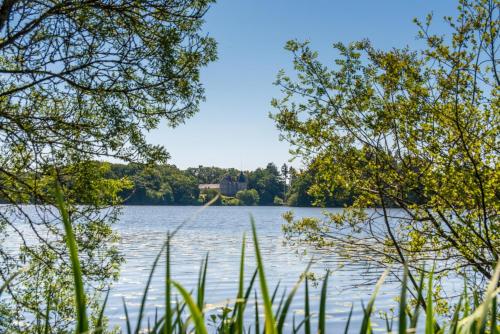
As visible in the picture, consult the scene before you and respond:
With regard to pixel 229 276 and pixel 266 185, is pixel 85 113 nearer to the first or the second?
pixel 229 276

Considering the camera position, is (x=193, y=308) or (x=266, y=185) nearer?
(x=193, y=308)

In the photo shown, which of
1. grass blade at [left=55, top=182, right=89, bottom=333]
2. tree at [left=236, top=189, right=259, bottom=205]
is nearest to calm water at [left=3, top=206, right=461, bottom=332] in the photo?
grass blade at [left=55, top=182, right=89, bottom=333]

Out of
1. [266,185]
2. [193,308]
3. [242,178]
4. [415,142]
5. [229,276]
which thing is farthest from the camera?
[242,178]

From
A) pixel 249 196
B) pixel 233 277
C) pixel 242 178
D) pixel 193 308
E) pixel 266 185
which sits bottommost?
pixel 233 277

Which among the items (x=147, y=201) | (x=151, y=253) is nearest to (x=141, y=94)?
(x=151, y=253)

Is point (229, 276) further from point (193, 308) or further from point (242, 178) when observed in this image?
point (242, 178)

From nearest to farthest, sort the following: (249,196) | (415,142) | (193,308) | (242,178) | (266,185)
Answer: (193,308) → (415,142) → (249,196) → (266,185) → (242,178)

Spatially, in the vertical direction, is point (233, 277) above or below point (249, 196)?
below

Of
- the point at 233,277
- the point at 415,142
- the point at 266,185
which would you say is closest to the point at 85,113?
→ the point at 415,142

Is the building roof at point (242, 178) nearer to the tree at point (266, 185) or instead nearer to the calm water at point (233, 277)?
the tree at point (266, 185)

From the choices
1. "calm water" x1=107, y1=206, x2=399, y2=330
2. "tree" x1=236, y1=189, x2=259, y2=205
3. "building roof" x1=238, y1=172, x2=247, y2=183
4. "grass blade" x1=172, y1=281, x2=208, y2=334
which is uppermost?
"building roof" x1=238, y1=172, x2=247, y2=183

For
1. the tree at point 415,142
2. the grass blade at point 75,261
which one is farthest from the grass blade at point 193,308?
Answer: the tree at point 415,142

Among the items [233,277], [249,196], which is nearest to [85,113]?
[233,277]

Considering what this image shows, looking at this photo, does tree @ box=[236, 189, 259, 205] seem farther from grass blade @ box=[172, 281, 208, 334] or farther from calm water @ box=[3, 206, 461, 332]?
grass blade @ box=[172, 281, 208, 334]
